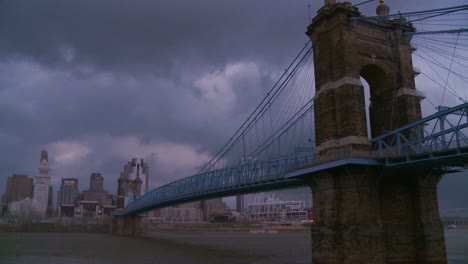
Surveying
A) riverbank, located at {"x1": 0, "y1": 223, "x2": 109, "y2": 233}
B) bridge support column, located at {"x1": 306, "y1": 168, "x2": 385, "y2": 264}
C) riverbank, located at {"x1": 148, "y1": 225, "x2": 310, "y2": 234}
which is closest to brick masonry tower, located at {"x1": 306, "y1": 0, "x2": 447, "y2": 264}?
bridge support column, located at {"x1": 306, "y1": 168, "x2": 385, "y2": 264}

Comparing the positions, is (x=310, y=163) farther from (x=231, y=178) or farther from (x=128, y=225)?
(x=128, y=225)

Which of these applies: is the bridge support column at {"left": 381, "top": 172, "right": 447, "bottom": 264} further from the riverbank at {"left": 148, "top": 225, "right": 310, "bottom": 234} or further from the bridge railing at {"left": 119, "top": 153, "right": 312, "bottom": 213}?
the riverbank at {"left": 148, "top": 225, "right": 310, "bottom": 234}

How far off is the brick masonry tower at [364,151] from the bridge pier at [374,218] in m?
0.06

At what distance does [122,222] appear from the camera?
4247 inches

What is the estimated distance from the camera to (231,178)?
53.7m

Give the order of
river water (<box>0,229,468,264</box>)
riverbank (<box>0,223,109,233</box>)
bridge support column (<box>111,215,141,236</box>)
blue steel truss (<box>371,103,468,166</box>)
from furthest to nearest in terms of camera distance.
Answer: riverbank (<box>0,223,109,233</box>), bridge support column (<box>111,215,141,236</box>), river water (<box>0,229,468,264</box>), blue steel truss (<box>371,103,468,166</box>)

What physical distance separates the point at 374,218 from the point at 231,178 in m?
26.9

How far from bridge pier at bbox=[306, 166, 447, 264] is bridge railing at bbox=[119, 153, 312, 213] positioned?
5.00 meters

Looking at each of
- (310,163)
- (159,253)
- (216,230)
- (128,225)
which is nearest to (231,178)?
(159,253)

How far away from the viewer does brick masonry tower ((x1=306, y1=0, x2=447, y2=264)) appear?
28516 mm

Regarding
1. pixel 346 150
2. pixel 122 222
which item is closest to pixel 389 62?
pixel 346 150

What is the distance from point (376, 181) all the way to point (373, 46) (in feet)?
34.9

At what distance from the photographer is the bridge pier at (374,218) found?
27969 mm

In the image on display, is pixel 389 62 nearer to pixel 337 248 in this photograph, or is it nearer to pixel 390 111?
pixel 390 111
